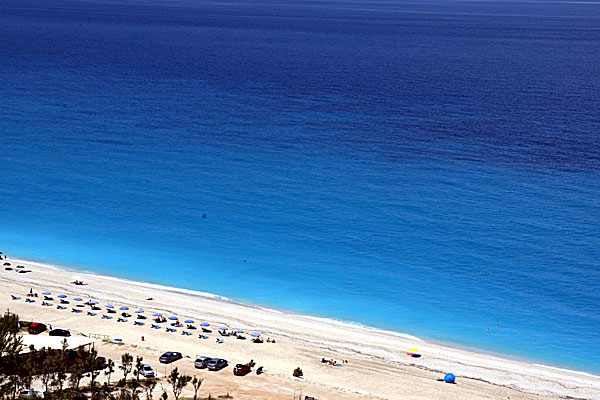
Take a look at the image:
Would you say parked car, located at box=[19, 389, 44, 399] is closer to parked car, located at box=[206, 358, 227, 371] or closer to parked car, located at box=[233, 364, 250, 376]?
parked car, located at box=[206, 358, 227, 371]

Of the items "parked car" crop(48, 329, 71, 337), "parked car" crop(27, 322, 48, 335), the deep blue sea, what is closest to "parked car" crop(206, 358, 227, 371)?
"parked car" crop(48, 329, 71, 337)

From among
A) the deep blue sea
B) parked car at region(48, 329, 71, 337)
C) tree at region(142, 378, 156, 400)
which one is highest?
the deep blue sea

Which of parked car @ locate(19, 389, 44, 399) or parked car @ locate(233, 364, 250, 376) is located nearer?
parked car @ locate(19, 389, 44, 399)

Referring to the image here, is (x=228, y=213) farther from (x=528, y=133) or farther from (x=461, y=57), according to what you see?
(x=461, y=57)

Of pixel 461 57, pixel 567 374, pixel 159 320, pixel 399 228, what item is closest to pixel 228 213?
pixel 399 228

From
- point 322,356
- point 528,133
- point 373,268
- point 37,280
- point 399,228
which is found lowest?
point 322,356

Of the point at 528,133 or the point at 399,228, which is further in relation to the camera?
the point at 528,133
